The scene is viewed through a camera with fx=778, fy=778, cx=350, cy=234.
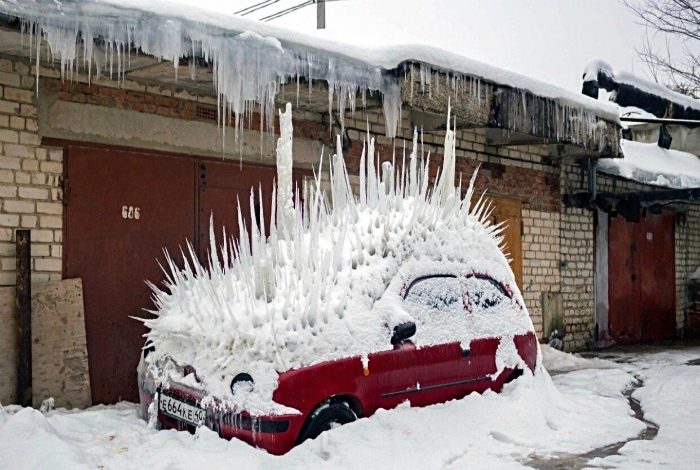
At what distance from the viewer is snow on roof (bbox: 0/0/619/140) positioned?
5781 mm

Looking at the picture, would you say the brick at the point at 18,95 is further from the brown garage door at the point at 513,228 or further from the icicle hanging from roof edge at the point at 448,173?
the brown garage door at the point at 513,228

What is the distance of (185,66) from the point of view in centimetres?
669

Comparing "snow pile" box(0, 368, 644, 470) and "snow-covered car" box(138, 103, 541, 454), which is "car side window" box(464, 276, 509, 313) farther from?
"snow pile" box(0, 368, 644, 470)

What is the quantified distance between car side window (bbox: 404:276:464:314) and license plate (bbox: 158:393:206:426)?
163 cm

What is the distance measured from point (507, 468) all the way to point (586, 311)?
8.33 m

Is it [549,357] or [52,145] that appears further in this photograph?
[549,357]

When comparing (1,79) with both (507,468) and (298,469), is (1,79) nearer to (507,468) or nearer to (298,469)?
(298,469)

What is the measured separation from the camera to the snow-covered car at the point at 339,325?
482 cm

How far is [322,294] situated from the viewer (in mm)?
5281

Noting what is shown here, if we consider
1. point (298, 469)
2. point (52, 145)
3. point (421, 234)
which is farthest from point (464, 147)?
point (298, 469)

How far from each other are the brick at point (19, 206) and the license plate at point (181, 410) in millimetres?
2276

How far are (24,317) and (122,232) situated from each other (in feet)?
4.07

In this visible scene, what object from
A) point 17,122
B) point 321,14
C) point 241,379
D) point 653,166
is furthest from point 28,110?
point 321,14

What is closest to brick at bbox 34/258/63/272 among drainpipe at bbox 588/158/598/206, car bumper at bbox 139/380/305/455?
car bumper at bbox 139/380/305/455
